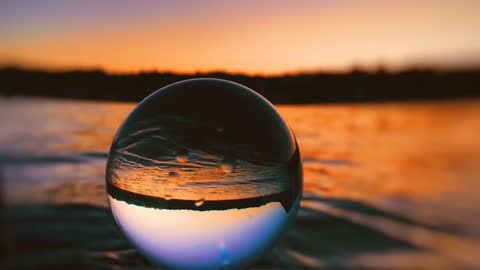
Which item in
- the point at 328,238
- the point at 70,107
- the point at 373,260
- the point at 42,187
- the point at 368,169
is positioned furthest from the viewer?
the point at 70,107

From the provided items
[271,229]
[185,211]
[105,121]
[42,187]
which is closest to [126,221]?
[185,211]

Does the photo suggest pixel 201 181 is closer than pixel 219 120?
Yes

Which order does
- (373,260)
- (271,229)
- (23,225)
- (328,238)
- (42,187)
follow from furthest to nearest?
1. (42,187)
2. (23,225)
3. (328,238)
4. (373,260)
5. (271,229)

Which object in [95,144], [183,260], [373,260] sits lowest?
[95,144]

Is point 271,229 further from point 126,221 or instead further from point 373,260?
point 373,260

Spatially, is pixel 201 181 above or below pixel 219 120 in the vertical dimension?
below

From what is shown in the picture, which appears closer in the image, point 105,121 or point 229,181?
point 229,181
